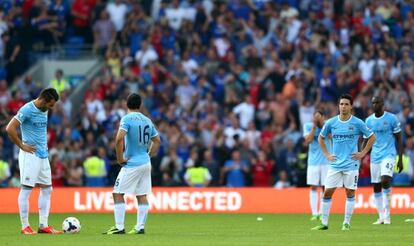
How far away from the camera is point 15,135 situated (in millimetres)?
20359

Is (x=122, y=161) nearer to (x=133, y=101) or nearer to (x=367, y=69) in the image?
(x=133, y=101)

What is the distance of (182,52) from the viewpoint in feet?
125

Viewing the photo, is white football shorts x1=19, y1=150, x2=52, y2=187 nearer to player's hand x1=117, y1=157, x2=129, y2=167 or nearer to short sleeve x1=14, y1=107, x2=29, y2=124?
short sleeve x1=14, y1=107, x2=29, y2=124

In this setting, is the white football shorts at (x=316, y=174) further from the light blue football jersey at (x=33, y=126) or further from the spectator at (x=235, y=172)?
the light blue football jersey at (x=33, y=126)

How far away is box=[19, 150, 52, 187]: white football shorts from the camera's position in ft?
68.2

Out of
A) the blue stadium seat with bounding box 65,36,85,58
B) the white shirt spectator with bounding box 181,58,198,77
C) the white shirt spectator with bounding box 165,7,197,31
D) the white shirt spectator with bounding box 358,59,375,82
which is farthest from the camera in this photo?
the blue stadium seat with bounding box 65,36,85,58

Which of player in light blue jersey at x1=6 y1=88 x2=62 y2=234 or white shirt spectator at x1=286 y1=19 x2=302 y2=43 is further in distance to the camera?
white shirt spectator at x1=286 y1=19 x2=302 y2=43

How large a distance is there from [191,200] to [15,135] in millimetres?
12140

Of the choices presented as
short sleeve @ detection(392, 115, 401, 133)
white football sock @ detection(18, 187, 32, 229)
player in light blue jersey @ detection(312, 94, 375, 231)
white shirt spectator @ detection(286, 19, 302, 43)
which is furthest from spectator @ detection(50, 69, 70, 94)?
player in light blue jersey @ detection(312, 94, 375, 231)

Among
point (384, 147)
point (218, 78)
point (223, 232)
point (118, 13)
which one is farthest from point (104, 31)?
point (223, 232)

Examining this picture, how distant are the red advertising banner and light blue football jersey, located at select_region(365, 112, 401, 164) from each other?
6422mm

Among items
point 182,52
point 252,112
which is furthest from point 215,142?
point 182,52

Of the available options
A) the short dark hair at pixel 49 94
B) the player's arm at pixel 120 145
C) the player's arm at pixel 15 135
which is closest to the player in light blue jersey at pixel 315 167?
the player's arm at pixel 120 145

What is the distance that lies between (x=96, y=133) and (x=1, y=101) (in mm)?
2971
